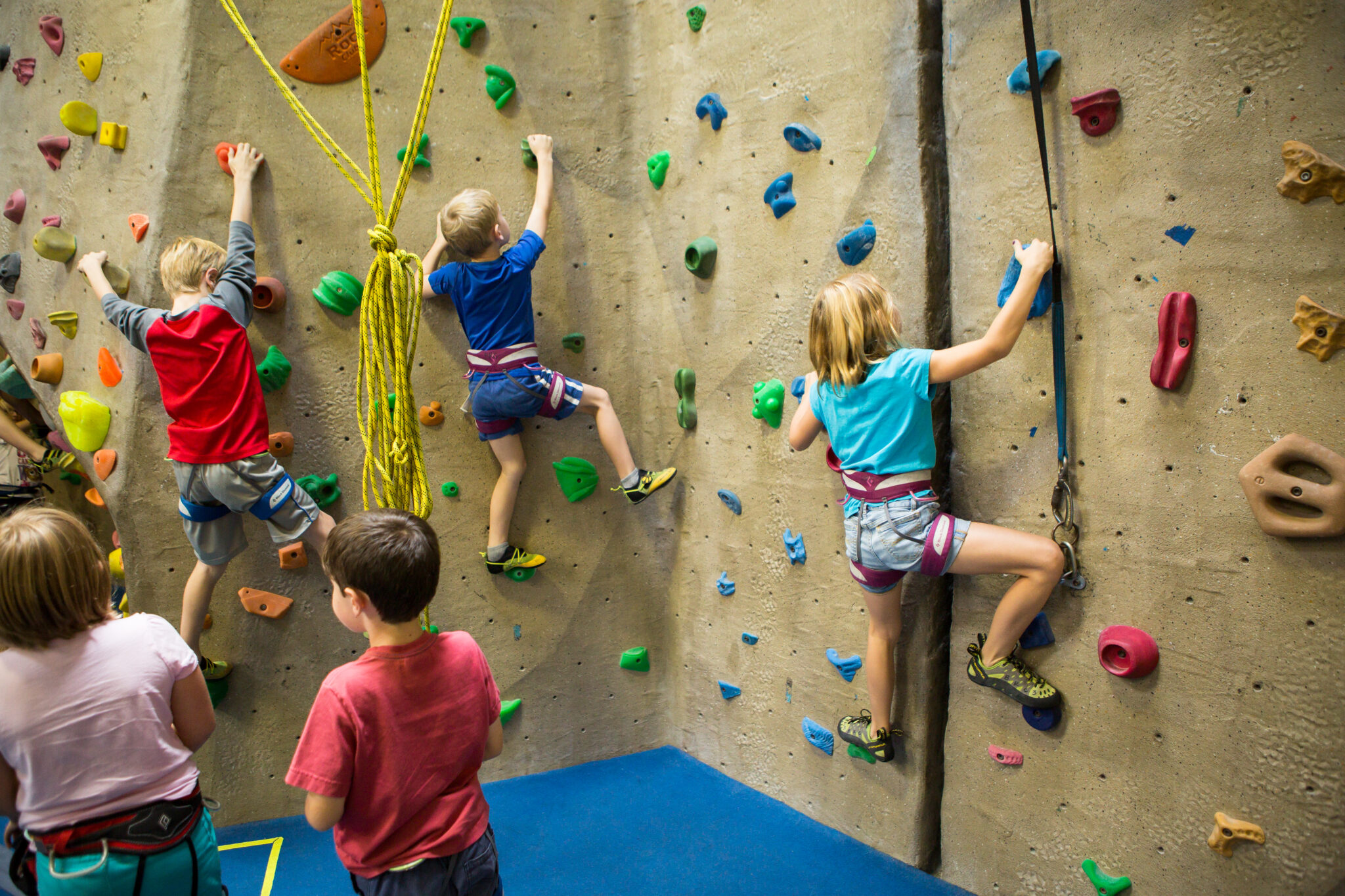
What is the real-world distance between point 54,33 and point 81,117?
299 mm

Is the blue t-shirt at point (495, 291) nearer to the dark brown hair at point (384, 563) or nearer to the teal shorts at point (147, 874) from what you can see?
the dark brown hair at point (384, 563)

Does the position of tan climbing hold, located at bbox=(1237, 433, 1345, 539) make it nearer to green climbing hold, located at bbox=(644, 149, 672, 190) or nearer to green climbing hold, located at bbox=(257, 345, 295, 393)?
green climbing hold, located at bbox=(644, 149, 672, 190)

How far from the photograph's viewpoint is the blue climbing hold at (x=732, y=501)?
275 cm

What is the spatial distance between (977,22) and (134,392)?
2.63 metres

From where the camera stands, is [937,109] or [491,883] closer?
[491,883]

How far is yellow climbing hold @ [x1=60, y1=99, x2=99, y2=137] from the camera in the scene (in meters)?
2.58

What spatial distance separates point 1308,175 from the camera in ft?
5.09

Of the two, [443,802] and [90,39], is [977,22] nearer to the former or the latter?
[443,802]

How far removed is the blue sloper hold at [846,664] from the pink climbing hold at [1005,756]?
1.37 ft

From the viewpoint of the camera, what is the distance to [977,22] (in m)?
2.00

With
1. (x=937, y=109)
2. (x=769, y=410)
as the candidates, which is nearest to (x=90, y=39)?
(x=769, y=410)

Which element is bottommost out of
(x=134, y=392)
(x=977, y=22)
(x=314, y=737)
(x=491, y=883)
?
(x=491, y=883)

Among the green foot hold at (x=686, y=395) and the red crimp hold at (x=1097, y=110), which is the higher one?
the red crimp hold at (x=1097, y=110)

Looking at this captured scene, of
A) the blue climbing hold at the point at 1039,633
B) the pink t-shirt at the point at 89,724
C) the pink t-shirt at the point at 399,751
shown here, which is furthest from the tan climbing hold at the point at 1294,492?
the pink t-shirt at the point at 89,724
